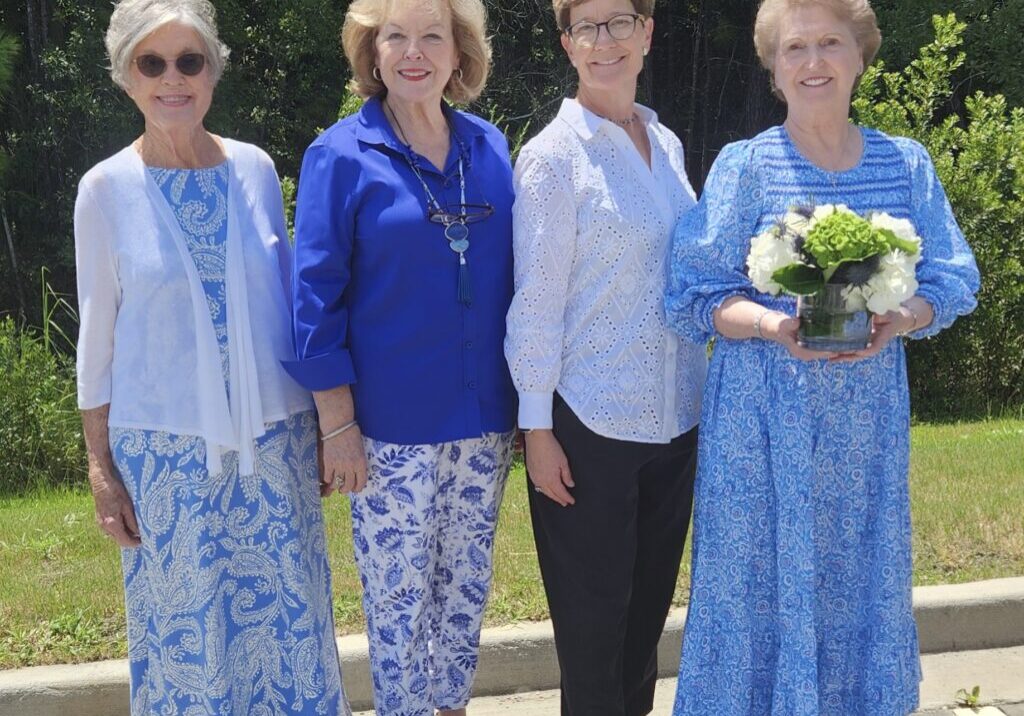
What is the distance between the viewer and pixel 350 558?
545cm

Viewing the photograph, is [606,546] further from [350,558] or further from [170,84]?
[350,558]

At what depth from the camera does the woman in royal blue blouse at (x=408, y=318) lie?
3.46 meters

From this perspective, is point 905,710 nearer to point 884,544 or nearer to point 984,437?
point 884,544

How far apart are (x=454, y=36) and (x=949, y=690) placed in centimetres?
292

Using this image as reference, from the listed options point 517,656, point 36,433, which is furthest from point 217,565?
point 36,433

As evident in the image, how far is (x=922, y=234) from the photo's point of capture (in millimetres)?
3482

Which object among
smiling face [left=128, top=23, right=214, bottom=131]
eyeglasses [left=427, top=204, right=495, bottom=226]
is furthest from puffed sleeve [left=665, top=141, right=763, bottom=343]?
smiling face [left=128, top=23, right=214, bottom=131]

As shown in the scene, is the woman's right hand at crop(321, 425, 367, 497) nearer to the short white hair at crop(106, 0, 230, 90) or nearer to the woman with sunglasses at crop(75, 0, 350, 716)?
the woman with sunglasses at crop(75, 0, 350, 716)

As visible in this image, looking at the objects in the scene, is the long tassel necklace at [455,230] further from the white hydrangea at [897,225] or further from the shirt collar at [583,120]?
the white hydrangea at [897,225]

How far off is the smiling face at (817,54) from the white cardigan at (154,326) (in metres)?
1.63

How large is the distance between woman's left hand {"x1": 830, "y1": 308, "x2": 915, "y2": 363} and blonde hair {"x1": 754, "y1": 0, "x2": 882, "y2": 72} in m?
0.76

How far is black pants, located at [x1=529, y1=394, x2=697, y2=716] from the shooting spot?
3572 millimetres

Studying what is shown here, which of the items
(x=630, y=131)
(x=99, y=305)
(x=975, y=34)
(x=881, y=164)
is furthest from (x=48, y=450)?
(x=975, y=34)

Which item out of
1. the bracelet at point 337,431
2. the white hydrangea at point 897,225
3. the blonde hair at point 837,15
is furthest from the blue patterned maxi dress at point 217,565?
the white hydrangea at point 897,225
